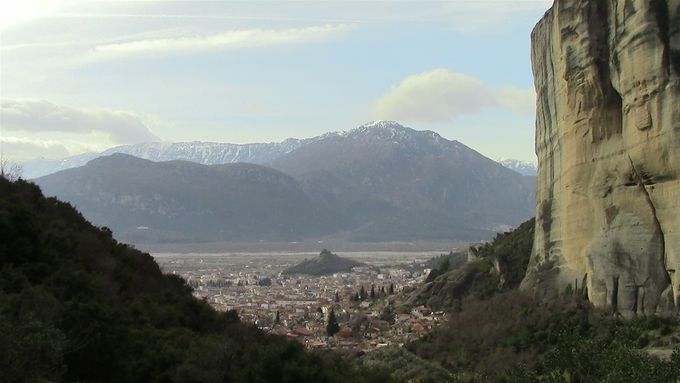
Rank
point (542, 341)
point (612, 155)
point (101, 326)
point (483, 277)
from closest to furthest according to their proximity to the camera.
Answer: point (101, 326) < point (612, 155) < point (542, 341) < point (483, 277)

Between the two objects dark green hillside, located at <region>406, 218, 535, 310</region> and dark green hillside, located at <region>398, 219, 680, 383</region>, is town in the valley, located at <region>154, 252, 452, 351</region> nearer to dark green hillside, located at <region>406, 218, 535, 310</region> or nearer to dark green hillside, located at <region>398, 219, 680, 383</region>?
dark green hillside, located at <region>406, 218, 535, 310</region>

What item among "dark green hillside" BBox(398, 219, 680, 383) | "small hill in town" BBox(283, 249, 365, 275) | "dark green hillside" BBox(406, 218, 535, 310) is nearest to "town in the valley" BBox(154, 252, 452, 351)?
"dark green hillside" BBox(406, 218, 535, 310)

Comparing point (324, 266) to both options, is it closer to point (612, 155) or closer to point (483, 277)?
point (483, 277)

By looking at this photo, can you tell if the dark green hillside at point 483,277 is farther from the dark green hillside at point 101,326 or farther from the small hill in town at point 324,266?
the small hill in town at point 324,266

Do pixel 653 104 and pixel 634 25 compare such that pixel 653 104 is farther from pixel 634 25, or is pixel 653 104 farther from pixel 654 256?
pixel 654 256

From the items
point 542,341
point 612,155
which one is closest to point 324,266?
point 542,341

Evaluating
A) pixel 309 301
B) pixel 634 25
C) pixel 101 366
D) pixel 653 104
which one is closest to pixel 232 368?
pixel 101 366
